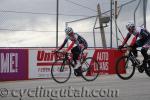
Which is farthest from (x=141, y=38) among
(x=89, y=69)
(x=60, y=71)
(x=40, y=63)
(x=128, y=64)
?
(x=40, y=63)

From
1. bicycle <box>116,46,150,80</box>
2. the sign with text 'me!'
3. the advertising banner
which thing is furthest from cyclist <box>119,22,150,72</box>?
the sign with text 'me!'

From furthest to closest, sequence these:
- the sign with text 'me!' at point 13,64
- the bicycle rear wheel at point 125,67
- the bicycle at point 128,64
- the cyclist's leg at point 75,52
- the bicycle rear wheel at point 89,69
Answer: the sign with text 'me!' at point 13,64, the bicycle rear wheel at point 89,69, the cyclist's leg at point 75,52, the bicycle at point 128,64, the bicycle rear wheel at point 125,67

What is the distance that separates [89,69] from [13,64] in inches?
175

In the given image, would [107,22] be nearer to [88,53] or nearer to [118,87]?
[88,53]

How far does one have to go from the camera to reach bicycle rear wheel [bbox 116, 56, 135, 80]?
16.2m

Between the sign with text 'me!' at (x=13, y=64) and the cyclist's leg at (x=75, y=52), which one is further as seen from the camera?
the sign with text 'me!' at (x=13, y=64)

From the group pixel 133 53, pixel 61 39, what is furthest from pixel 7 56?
pixel 133 53

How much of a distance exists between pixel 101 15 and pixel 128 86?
1122cm

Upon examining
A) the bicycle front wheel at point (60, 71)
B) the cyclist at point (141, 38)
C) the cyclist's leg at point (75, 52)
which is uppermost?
the cyclist at point (141, 38)

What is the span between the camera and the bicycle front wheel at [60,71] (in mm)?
A: 16312

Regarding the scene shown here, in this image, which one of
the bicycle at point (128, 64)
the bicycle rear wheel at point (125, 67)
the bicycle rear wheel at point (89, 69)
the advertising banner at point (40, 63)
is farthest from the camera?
the advertising banner at point (40, 63)

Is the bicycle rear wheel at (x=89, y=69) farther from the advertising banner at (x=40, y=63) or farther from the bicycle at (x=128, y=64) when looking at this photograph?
the advertising banner at (x=40, y=63)

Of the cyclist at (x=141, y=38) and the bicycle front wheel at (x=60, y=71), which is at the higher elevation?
the cyclist at (x=141, y=38)

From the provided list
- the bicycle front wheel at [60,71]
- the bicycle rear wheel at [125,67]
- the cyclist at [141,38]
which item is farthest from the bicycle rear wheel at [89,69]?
the cyclist at [141,38]
